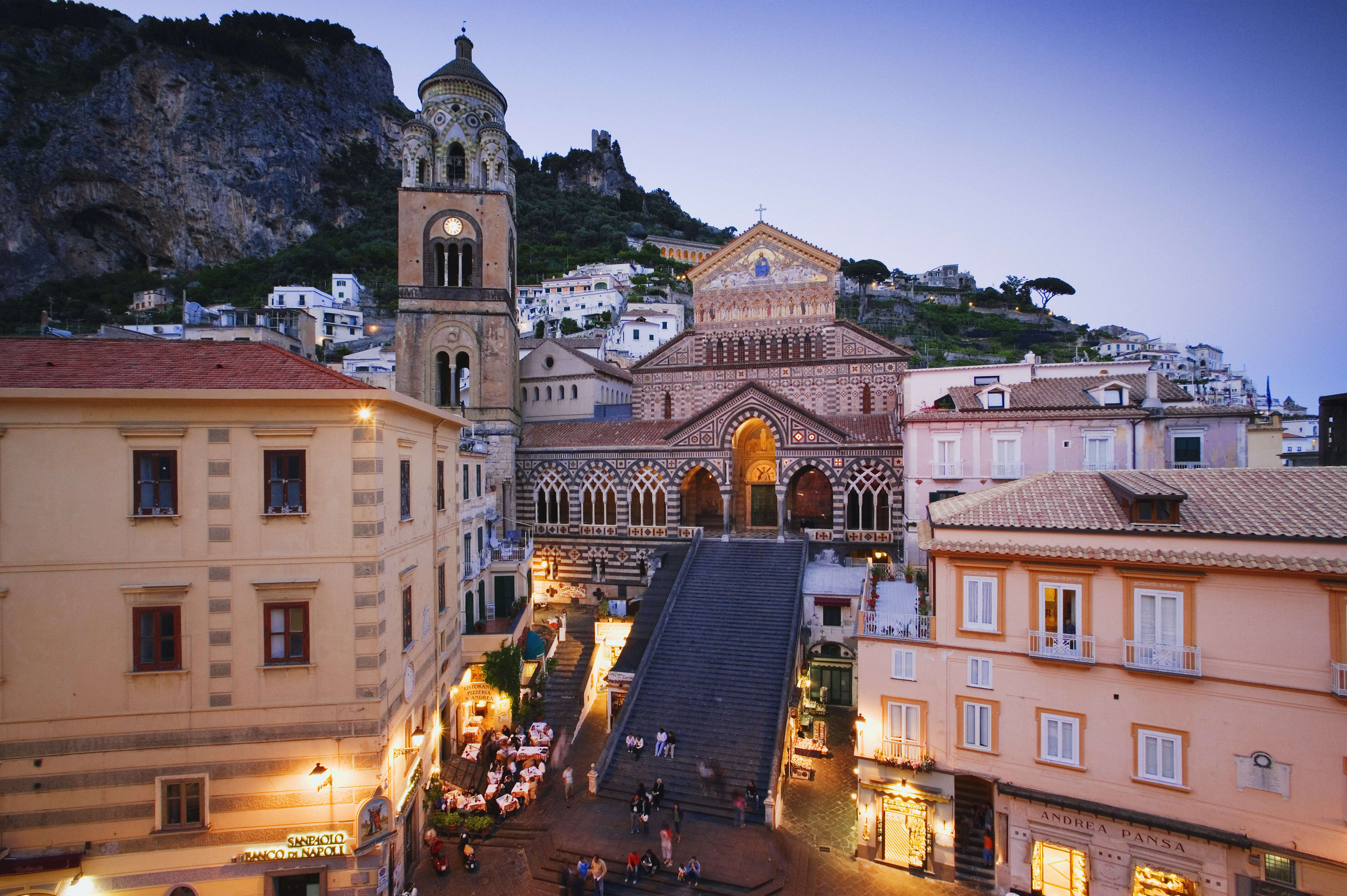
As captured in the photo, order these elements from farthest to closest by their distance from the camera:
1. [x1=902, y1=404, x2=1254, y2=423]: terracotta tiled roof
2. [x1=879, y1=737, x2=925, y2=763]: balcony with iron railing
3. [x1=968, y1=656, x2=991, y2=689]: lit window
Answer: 1. [x1=902, y1=404, x2=1254, y2=423]: terracotta tiled roof
2. [x1=879, y1=737, x2=925, y2=763]: balcony with iron railing
3. [x1=968, y1=656, x2=991, y2=689]: lit window

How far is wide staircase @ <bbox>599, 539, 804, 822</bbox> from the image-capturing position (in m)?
19.3

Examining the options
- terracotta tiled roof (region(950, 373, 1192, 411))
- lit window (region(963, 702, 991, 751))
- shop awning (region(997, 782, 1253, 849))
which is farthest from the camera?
terracotta tiled roof (region(950, 373, 1192, 411))

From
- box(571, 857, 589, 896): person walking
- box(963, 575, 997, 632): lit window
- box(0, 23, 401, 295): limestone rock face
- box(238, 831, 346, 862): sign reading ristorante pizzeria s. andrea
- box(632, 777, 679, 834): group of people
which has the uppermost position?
box(0, 23, 401, 295): limestone rock face

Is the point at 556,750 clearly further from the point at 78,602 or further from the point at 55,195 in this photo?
the point at 55,195

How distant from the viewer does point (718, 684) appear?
73.3ft

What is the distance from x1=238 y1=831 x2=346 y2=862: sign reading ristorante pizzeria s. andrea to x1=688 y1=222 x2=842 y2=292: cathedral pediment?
28.9 m

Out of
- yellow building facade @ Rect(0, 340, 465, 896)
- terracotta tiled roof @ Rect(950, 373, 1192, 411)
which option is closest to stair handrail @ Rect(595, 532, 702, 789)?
yellow building facade @ Rect(0, 340, 465, 896)

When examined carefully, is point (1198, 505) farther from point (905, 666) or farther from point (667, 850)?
point (667, 850)

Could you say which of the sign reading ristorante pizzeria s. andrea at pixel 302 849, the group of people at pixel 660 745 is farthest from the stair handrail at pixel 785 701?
the sign reading ristorante pizzeria s. andrea at pixel 302 849

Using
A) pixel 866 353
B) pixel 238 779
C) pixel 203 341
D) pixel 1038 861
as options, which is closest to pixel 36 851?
pixel 238 779

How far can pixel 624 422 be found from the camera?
35938 millimetres

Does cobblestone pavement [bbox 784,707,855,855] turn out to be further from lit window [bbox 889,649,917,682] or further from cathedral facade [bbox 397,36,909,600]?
cathedral facade [bbox 397,36,909,600]

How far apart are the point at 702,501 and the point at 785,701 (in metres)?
17.4

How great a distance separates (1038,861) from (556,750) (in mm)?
13898
